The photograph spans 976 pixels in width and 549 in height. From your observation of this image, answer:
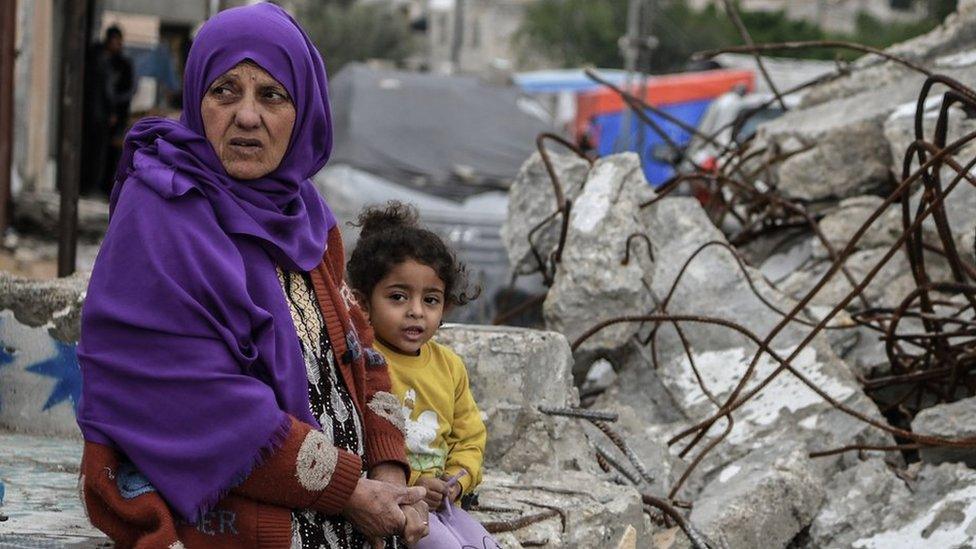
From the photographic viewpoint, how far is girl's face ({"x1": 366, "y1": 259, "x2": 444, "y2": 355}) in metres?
3.15

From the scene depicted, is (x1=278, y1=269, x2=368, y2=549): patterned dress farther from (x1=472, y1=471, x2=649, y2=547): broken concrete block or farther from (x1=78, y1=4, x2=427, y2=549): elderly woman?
(x1=472, y1=471, x2=649, y2=547): broken concrete block

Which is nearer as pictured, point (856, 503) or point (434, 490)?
point (434, 490)

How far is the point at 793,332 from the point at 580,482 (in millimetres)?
2044

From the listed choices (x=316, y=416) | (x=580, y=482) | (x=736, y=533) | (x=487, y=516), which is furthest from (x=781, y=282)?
(x=316, y=416)

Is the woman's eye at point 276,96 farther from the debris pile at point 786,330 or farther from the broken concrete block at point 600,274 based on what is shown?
the broken concrete block at point 600,274

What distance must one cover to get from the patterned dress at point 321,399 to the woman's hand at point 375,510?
0.04 metres

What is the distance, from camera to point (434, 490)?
9.68 feet

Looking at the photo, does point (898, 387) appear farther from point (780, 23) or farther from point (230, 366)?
point (780, 23)

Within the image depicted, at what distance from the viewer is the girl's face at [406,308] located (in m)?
3.15

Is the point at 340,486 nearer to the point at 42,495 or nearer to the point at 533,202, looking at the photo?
the point at 42,495

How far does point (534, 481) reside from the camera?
382 cm

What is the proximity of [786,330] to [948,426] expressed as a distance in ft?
3.17

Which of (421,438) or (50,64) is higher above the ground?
(421,438)

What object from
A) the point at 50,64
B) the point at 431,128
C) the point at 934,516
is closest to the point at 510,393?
the point at 934,516
